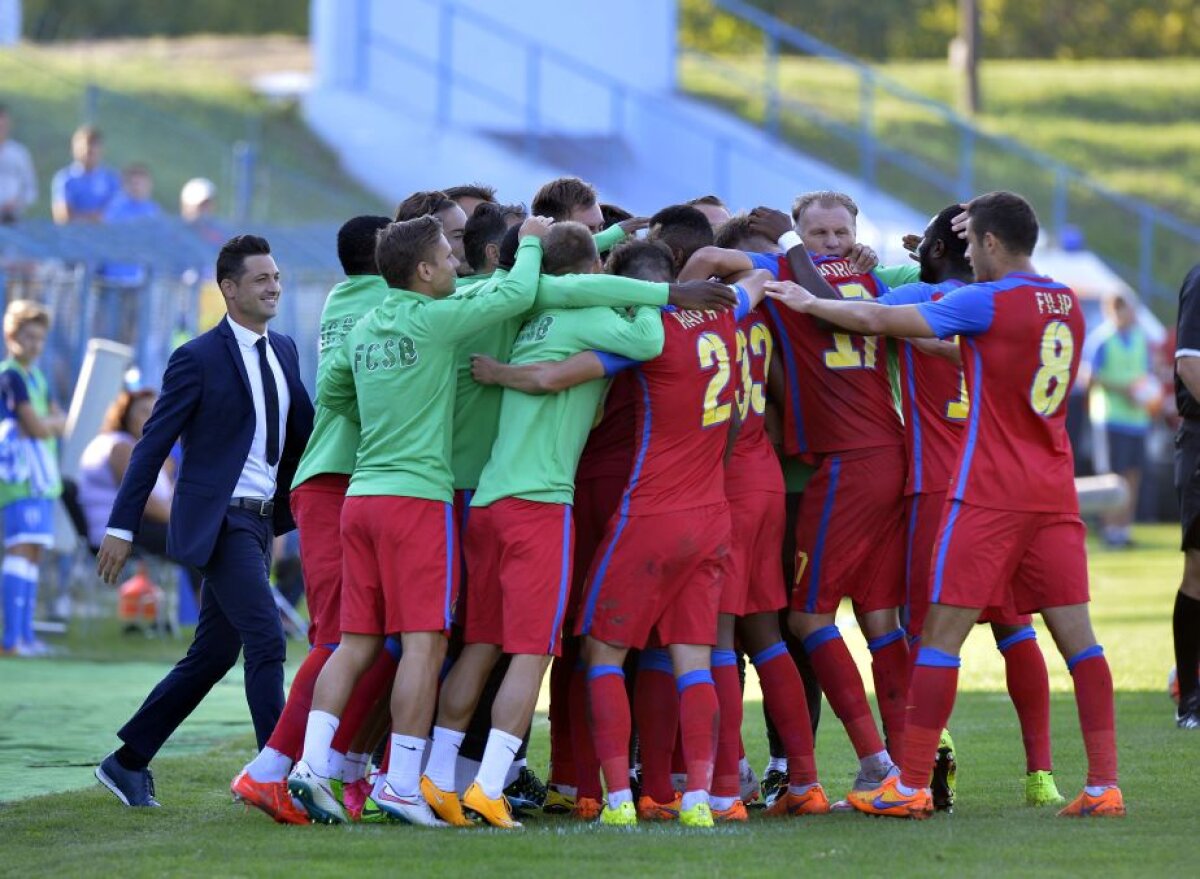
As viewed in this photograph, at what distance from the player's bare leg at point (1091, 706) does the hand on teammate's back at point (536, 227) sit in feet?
7.62

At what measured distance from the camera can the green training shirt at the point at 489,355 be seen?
7672 millimetres

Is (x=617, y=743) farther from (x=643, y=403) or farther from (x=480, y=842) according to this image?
(x=643, y=403)

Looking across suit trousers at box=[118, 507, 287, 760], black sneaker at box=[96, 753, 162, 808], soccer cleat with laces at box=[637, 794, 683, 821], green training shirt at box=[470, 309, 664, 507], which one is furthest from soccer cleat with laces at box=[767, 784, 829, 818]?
black sneaker at box=[96, 753, 162, 808]

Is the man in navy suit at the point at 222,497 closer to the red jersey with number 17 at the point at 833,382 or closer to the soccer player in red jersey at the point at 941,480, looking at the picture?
the red jersey with number 17 at the point at 833,382

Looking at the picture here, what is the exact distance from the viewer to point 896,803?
25.1 ft

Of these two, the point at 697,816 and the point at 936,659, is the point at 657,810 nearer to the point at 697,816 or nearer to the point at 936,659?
the point at 697,816

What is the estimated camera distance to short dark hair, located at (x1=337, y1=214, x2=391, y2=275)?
8406 mm

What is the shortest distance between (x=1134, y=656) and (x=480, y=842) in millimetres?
7311

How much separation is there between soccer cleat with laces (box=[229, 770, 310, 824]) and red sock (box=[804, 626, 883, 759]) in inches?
80.4

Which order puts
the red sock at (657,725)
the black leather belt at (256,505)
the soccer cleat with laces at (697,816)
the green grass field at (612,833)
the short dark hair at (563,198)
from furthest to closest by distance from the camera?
1. the black leather belt at (256,505)
2. the short dark hair at (563,198)
3. the red sock at (657,725)
4. the soccer cleat with laces at (697,816)
5. the green grass field at (612,833)

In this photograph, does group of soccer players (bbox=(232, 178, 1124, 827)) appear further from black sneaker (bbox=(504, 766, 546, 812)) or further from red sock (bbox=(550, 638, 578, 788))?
black sneaker (bbox=(504, 766, 546, 812))

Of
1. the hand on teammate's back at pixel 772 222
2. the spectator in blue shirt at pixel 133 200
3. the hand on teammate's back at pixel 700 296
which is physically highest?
the spectator in blue shirt at pixel 133 200

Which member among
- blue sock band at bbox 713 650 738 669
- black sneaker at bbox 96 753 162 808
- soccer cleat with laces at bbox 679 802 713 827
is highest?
blue sock band at bbox 713 650 738 669

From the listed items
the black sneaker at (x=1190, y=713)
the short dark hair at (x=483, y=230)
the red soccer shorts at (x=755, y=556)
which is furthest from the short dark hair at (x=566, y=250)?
the black sneaker at (x=1190, y=713)
